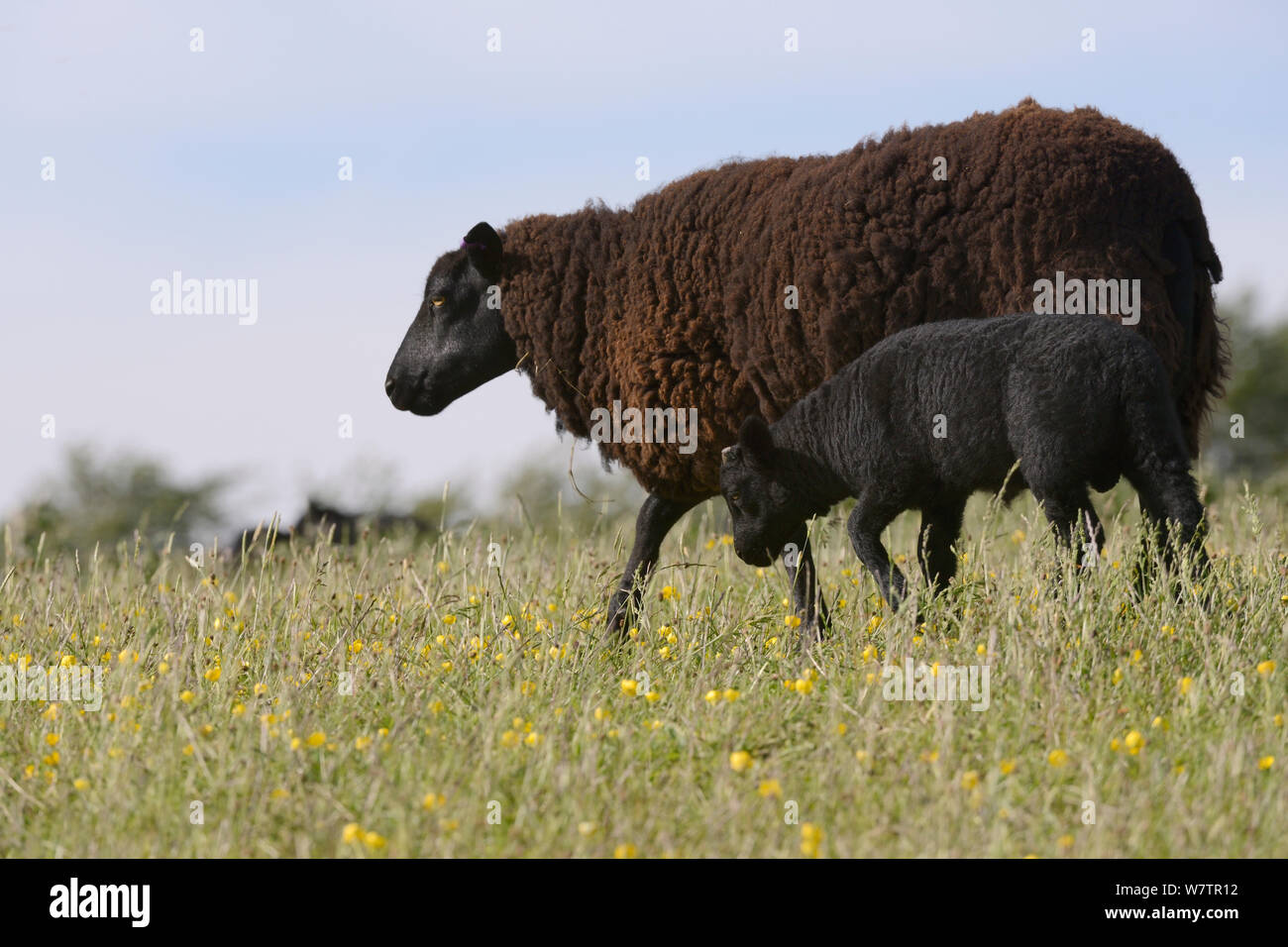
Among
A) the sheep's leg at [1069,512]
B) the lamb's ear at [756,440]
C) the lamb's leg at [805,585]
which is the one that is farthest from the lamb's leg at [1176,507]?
the lamb's ear at [756,440]

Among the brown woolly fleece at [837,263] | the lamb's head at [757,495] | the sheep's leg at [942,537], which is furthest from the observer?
the lamb's head at [757,495]

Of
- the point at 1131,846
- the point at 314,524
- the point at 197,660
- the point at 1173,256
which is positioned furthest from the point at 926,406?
the point at 314,524

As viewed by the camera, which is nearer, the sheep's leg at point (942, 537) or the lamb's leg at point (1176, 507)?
the lamb's leg at point (1176, 507)

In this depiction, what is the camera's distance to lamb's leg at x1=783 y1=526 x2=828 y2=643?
607cm

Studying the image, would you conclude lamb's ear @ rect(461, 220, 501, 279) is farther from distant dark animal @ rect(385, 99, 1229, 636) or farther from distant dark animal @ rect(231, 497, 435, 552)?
distant dark animal @ rect(231, 497, 435, 552)

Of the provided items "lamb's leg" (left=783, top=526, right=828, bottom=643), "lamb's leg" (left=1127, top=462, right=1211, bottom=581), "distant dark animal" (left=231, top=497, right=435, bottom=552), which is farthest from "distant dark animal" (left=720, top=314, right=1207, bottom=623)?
"distant dark animal" (left=231, top=497, right=435, bottom=552)

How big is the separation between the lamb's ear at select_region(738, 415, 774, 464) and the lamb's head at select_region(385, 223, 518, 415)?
212cm

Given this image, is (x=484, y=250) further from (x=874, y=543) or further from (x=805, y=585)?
(x=874, y=543)

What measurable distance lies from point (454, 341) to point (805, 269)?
242cm

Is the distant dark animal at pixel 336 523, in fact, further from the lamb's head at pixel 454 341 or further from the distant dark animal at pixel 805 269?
the distant dark animal at pixel 805 269

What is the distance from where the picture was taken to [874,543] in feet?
18.6

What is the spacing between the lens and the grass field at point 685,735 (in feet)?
11.9

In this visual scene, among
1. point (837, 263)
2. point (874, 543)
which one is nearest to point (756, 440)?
point (874, 543)

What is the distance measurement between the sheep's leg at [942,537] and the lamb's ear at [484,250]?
9.60 feet
